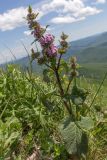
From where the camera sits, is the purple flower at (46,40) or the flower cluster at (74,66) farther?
the flower cluster at (74,66)

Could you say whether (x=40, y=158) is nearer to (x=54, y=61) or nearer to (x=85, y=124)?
(x=85, y=124)

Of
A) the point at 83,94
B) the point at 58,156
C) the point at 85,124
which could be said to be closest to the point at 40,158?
the point at 58,156

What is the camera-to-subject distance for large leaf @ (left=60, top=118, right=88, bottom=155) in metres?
3.77

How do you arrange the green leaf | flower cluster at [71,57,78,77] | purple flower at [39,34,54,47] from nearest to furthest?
the green leaf < purple flower at [39,34,54,47] < flower cluster at [71,57,78,77]

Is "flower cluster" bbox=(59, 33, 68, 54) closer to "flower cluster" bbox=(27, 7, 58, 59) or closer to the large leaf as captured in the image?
"flower cluster" bbox=(27, 7, 58, 59)

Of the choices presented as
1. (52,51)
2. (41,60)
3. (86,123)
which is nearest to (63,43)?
(52,51)

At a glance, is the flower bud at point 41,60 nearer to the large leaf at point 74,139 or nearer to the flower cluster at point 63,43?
the flower cluster at point 63,43

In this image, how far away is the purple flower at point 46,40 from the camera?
3.92 meters

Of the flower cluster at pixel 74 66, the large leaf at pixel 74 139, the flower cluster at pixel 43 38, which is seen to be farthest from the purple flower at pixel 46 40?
the large leaf at pixel 74 139

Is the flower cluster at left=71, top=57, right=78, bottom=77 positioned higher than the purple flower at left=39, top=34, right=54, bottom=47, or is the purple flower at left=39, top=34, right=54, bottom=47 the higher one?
the purple flower at left=39, top=34, right=54, bottom=47

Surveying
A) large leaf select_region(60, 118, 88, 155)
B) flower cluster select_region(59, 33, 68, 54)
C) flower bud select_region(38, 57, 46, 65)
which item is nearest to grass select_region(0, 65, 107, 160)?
large leaf select_region(60, 118, 88, 155)

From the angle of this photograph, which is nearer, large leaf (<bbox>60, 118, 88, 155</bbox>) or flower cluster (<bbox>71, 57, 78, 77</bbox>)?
large leaf (<bbox>60, 118, 88, 155</bbox>)

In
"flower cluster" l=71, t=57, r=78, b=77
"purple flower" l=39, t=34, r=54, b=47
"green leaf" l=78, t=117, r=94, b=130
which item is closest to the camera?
"green leaf" l=78, t=117, r=94, b=130

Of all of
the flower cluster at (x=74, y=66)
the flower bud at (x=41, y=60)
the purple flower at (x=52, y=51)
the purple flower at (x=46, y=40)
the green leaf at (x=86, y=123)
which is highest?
the purple flower at (x=46, y=40)
